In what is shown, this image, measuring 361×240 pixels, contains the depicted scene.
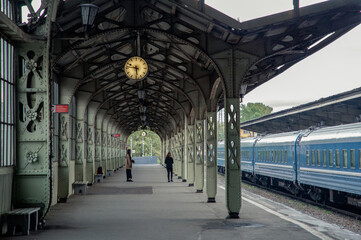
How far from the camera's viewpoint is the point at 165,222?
13219 millimetres

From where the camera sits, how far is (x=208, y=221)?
1354cm

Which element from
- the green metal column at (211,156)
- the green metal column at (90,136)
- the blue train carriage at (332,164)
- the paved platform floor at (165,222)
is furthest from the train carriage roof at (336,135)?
the green metal column at (90,136)

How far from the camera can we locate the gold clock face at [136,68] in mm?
16359

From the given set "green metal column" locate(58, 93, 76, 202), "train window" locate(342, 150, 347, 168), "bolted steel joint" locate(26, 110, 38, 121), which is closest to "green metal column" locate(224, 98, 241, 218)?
"train window" locate(342, 150, 347, 168)

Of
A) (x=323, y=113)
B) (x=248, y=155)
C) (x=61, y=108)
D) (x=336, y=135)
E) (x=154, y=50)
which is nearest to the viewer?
(x=61, y=108)

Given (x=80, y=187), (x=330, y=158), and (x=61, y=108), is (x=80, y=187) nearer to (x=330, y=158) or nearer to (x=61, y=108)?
(x=61, y=108)

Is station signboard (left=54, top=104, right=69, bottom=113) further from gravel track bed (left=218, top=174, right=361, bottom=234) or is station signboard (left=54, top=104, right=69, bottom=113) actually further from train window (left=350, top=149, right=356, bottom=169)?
train window (left=350, top=149, right=356, bottom=169)

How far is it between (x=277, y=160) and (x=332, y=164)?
318 inches

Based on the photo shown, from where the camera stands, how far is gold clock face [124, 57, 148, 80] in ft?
53.7

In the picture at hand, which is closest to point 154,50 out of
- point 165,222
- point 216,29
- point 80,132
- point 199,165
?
point 199,165

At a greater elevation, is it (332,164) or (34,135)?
(34,135)

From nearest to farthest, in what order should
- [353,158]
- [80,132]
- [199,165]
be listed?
[353,158], [199,165], [80,132]

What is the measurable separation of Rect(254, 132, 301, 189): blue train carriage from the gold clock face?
374 inches

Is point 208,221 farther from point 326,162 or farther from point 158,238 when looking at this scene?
point 326,162
